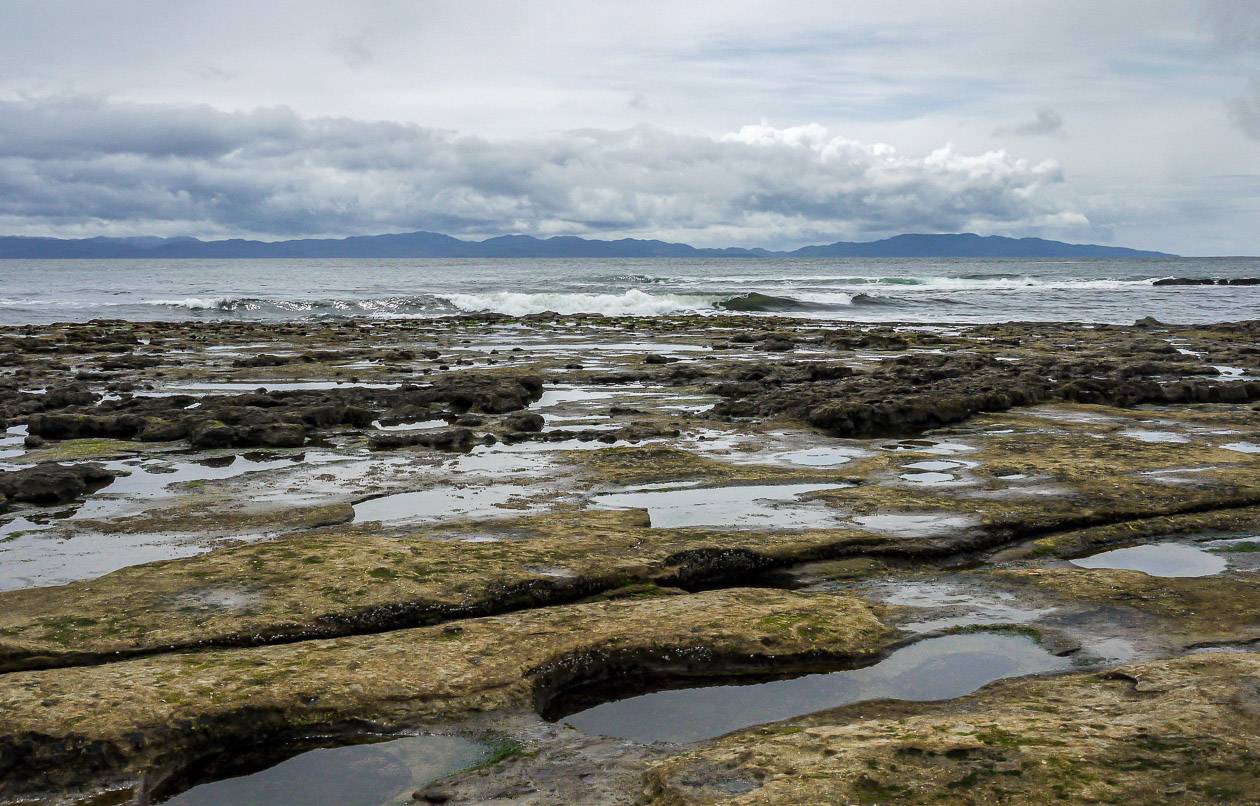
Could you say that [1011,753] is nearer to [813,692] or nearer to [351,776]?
[813,692]

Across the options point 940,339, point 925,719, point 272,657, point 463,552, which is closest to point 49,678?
point 272,657

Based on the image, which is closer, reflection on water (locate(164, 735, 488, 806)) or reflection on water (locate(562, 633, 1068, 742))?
reflection on water (locate(164, 735, 488, 806))

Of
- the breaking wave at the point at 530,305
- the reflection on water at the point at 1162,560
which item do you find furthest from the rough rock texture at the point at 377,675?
the breaking wave at the point at 530,305

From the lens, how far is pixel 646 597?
7.62 m

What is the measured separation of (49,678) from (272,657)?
1156 mm

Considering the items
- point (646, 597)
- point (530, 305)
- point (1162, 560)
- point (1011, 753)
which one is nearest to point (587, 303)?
point (530, 305)

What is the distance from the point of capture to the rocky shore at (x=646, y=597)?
15.9ft

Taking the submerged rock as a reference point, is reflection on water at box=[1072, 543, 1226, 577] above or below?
above

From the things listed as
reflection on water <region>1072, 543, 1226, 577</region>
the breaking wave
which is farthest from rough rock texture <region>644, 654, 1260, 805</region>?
the breaking wave

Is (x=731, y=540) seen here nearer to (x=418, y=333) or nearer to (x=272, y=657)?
(x=272, y=657)

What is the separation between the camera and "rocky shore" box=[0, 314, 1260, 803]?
4832 millimetres

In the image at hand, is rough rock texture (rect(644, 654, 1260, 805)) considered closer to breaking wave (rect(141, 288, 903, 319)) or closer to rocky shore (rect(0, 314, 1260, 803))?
rocky shore (rect(0, 314, 1260, 803))

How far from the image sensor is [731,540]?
28.9 feet

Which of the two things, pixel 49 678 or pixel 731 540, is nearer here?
pixel 49 678
